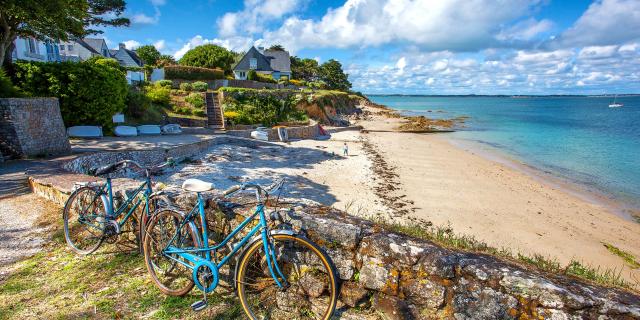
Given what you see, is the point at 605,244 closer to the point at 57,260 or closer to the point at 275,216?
the point at 275,216

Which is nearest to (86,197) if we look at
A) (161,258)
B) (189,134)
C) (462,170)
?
(161,258)

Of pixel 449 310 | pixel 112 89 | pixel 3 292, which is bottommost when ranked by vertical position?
pixel 3 292

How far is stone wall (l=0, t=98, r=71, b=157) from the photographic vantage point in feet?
31.6

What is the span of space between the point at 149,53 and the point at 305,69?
107ft

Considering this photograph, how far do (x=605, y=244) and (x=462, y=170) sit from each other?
28.4 ft

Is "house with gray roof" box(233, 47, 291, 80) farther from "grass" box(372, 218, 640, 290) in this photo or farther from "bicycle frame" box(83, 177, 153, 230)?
"grass" box(372, 218, 640, 290)

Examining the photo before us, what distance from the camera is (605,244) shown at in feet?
31.8

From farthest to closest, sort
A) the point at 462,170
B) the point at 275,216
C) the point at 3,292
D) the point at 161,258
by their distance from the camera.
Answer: the point at 462,170
the point at 161,258
the point at 3,292
the point at 275,216

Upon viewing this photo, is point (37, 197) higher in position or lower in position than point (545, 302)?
lower

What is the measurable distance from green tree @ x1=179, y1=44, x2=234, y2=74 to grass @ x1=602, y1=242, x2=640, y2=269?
4688cm

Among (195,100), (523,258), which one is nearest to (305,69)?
(195,100)

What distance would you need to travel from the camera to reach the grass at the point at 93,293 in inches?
128

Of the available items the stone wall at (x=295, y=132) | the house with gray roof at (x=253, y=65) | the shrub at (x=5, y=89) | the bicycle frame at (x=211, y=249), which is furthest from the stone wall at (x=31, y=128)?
the house with gray roof at (x=253, y=65)

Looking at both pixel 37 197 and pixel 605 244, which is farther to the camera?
pixel 605 244
